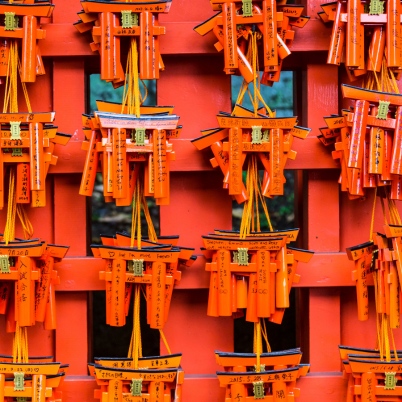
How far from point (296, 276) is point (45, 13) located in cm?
56

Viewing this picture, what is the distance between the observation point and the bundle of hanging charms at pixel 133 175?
4.01 feet

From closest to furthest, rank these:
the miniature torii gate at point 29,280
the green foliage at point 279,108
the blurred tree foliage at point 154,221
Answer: the miniature torii gate at point 29,280 < the blurred tree foliage at point 154,221 < the green foliage at point 279,108

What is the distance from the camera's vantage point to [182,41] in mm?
1285

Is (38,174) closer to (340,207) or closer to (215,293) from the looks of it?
(215,293)

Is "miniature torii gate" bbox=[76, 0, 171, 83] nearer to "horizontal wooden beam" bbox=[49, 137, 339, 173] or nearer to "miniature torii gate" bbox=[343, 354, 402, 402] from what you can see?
"horizontal wooden beam" bbox=[49, 137, 339, 173]

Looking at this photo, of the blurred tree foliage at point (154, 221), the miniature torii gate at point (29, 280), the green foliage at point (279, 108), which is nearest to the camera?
the miniature torii gate at point (29, 280)

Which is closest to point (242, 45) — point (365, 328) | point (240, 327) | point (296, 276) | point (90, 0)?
point (90, 0)

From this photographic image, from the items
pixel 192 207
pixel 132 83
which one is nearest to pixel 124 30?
pixel 132 83

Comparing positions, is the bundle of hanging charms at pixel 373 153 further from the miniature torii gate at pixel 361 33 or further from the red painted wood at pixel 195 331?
the red painted wood at pixel 195 331

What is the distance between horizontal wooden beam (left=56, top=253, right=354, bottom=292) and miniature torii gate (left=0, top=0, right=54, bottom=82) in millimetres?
297

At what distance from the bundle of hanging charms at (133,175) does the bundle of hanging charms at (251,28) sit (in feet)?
0.30

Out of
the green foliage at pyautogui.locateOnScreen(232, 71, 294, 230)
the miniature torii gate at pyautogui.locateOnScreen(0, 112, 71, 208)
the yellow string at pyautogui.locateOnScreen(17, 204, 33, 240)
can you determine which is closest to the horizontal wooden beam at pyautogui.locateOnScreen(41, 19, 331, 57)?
the miniature torii gate at pyautogui.locateOnScreen(0, 112, 71, 208)

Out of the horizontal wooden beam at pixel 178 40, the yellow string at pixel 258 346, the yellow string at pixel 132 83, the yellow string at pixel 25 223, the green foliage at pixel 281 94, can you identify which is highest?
the green foliage at pixel 281 94

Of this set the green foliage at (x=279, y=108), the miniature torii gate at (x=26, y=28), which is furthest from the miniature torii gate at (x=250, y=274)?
the green foliage at (x=279, y=108)
